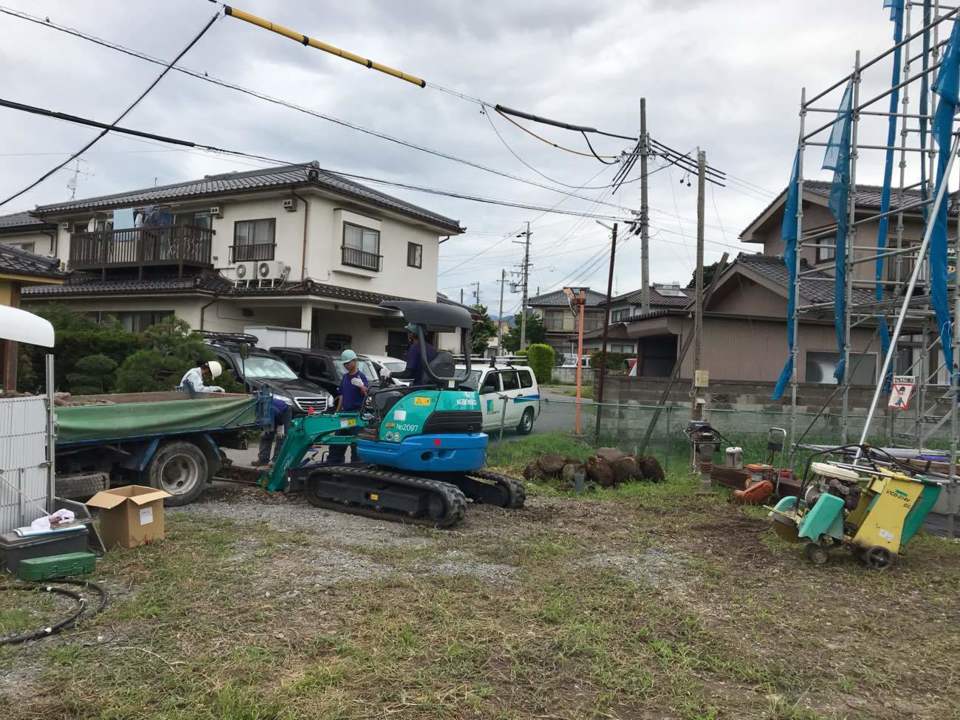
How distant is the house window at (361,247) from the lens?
68.7 ft

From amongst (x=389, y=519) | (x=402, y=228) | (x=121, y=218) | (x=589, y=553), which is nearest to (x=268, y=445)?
(x=389, y=519)

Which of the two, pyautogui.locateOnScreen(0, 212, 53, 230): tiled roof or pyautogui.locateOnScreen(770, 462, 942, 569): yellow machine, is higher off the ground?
pyautogui.locateOnScreen(0, 212, 53, 230): tiled roof

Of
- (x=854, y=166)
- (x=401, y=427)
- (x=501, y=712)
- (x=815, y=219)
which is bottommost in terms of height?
(x=501, y=712)

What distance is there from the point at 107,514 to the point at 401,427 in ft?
9.17

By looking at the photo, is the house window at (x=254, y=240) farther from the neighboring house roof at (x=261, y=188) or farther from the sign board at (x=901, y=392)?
the sign board at (x=901, y=392)

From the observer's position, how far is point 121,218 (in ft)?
73.6

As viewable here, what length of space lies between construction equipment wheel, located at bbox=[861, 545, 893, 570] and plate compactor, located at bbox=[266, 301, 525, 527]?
3.60 metres

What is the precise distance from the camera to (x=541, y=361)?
38781 mm

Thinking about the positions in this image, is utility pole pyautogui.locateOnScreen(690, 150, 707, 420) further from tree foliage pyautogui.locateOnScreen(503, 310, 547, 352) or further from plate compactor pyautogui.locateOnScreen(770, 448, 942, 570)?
tree foliage pyautogui.locateOnScreen(503, 310, 547, 352)

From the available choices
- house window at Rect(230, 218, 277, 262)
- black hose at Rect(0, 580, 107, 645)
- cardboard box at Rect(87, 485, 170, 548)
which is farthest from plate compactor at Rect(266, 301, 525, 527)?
house window at Rect(230, 218, 277, 262)

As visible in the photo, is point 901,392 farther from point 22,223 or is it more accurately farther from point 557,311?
point 557,311

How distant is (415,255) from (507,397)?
32.8ft

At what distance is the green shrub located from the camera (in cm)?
3875

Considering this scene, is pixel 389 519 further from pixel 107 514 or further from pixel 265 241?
pixel 265 241
